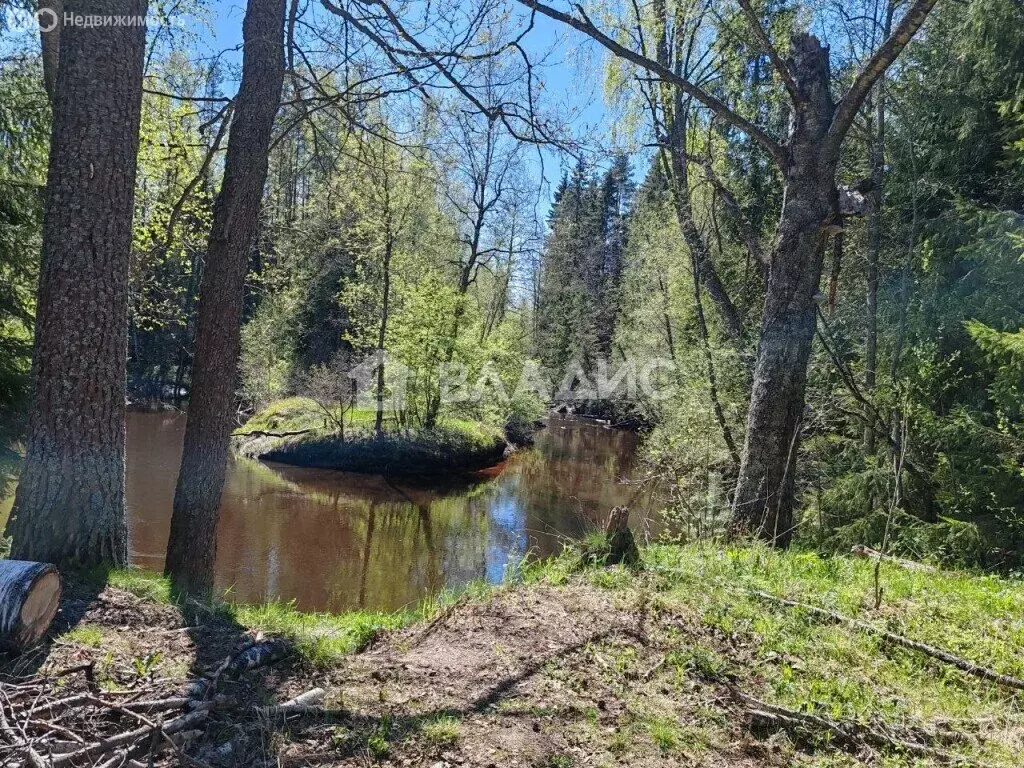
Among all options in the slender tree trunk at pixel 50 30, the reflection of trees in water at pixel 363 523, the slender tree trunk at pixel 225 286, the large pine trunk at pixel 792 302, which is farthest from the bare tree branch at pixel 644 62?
the reflection of trees in water at pixel 363 523

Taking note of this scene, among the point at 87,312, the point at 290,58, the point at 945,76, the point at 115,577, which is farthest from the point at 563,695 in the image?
the point at 945,76

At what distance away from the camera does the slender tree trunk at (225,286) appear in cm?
435

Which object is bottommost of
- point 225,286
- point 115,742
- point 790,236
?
point 115,742

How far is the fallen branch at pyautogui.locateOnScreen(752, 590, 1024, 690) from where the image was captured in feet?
9.03

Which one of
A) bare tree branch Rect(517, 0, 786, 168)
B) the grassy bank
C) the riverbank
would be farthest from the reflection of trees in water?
bare tree branch Rect(517, 0, 786, 168)

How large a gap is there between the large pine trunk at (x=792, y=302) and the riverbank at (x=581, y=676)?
1328 mm

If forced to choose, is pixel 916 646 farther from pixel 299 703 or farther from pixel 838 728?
pixel 299 703

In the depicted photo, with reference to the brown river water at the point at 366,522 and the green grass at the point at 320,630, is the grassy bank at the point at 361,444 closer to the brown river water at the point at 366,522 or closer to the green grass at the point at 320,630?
the brown river water at the point at 366,522

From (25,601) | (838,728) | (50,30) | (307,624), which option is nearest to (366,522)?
(307,624)

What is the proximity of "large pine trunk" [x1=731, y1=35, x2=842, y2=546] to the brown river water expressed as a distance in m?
1.22

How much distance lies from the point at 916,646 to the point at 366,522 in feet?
36.7

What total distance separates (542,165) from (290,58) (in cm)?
210

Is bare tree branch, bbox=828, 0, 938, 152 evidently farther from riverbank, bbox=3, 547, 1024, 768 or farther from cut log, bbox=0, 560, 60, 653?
cut log, bbox=0, 560, 60, 653

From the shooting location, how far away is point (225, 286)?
4.38 metres
